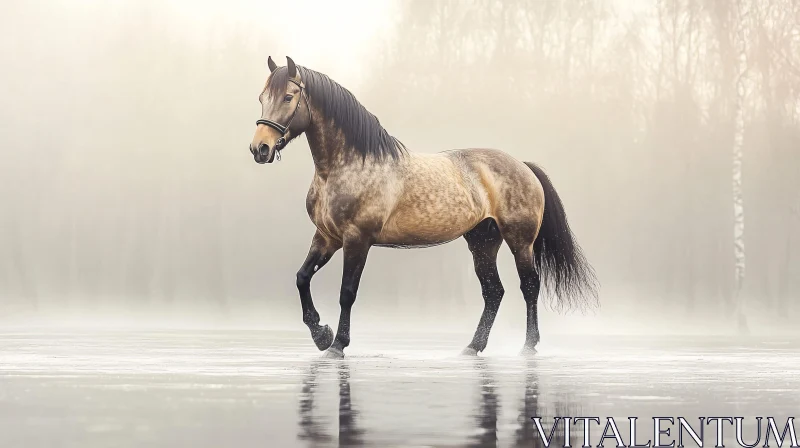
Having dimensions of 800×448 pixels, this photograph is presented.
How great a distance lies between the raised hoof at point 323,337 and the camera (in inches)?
475

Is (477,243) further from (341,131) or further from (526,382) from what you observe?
(526,382)

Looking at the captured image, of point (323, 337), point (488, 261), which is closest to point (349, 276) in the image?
point (323, 337)

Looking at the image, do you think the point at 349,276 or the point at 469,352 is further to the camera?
the point at 469,352

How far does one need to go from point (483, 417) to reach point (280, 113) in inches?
227

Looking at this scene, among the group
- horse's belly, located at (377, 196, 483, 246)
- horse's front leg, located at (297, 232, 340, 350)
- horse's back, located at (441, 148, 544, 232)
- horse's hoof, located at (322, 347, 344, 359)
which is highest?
horse's back, located at (441, 148, 544, 232)

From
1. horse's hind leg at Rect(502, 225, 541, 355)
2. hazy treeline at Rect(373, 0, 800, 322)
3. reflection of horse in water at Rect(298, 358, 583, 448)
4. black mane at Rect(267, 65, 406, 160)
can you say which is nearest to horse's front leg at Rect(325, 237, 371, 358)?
black mane at Rect(267, 65, 406, 160)

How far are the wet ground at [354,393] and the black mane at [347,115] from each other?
1.90 meters

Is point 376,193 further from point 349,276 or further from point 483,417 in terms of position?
point 483,417

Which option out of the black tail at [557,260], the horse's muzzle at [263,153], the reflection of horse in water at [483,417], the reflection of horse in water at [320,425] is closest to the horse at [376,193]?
the horse's muzzle at [263,153]

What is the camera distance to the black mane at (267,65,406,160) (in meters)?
12.1

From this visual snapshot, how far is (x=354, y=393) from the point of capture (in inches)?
313

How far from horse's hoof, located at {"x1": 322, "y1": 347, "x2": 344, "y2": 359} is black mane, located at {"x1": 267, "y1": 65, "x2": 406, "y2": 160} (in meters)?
1.77

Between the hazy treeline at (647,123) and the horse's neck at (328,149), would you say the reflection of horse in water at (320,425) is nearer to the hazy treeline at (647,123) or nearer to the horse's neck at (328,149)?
the horse's neck at (328,149)

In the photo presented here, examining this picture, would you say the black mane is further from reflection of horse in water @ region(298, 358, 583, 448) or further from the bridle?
reflection of horse in water @ region(298, 358, 583, 448)
